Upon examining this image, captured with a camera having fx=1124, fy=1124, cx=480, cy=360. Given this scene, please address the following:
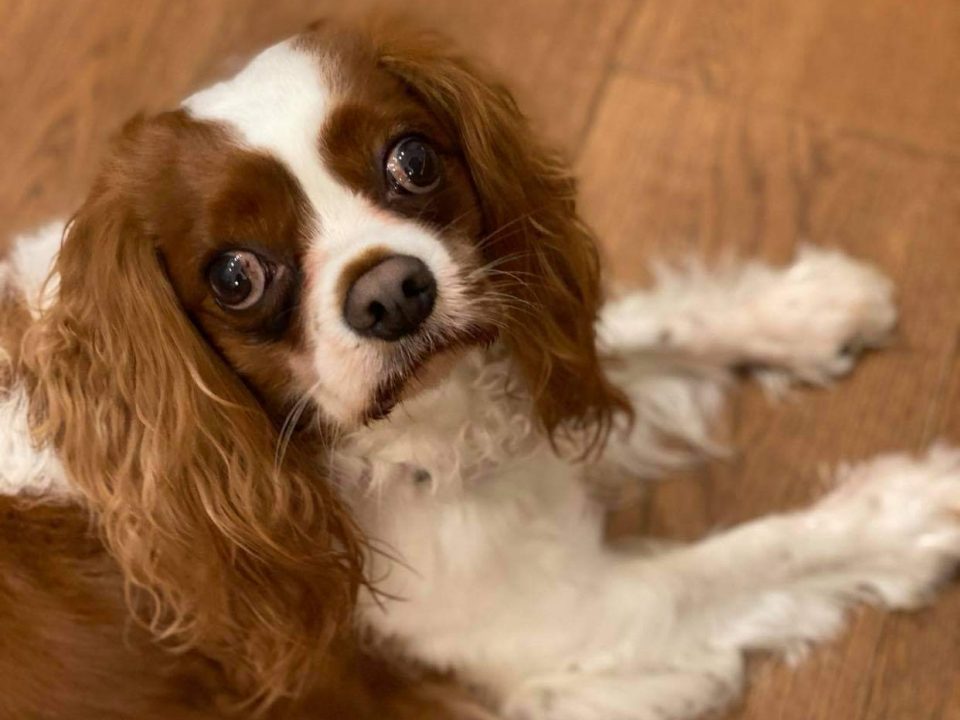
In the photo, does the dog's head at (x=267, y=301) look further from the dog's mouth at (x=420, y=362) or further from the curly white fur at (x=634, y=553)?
the curly white fur at (x=634, y=553)

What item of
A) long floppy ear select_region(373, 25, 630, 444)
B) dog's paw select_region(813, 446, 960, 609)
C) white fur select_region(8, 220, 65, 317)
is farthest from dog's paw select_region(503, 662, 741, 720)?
white fur select_region(8, 220, 65, 317)

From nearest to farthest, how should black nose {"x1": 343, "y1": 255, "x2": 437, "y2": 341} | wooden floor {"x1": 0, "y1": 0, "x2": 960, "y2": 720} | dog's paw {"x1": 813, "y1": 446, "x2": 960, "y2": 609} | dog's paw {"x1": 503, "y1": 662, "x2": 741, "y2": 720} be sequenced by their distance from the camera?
black nose {"x1": 343, "y1": 255, "x2": 437, "y2": 341} → dog's paw {"x1": 503, "y1": 662, "x2": 741, "y2": 720} → dog's paw {"x1": 813, "y1": 446, "x2": 960, "y2": 609} → wooden floor {"x1": 0, "y1": 0, "x2": 960, "y2": 720}

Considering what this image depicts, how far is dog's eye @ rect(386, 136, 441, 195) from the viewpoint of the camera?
131 centimetres

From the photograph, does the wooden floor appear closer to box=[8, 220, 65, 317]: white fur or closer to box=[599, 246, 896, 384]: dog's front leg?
box=[599, 246, 896, 384]: dog's front leg

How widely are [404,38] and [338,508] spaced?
0.60m

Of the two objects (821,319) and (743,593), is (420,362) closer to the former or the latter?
(743,593)

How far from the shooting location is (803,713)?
1.82 meters

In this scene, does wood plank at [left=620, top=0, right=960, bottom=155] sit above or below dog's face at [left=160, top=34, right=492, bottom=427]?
above

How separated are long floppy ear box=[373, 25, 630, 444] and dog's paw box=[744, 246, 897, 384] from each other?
0.54 m

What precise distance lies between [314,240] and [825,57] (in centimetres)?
146

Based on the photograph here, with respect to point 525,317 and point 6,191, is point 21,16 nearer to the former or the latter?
point 6,191

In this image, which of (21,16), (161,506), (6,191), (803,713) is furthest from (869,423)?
(21,16)

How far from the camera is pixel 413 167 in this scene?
4.36 feet

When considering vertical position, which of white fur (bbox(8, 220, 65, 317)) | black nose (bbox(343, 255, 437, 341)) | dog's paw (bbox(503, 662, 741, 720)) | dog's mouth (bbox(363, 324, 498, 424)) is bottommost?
dog's paw (bbox(503, 662, 741, 720))
